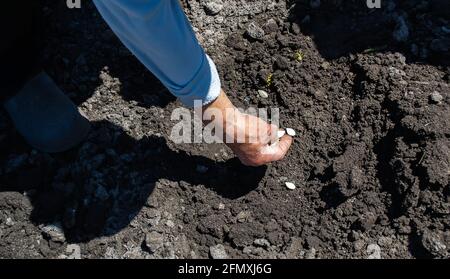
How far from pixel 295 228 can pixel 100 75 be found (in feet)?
3.67

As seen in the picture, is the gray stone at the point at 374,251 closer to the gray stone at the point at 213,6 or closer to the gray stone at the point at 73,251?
the gray stone at the point at 73,251

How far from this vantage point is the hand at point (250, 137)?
1979 millimetres

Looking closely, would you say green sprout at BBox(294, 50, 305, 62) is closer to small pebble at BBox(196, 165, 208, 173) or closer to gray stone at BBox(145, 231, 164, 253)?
small pebble at BBox(196, 165, 208, 173)

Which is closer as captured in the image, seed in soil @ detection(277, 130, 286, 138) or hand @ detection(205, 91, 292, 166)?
hand @ detection(205, 91, 292, 166)

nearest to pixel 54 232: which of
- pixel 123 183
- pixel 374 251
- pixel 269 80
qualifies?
pixel 123 183

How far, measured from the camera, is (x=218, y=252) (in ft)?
7.02

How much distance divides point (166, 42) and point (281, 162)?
0.88m

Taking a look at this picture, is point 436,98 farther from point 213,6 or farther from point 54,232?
point 54,232

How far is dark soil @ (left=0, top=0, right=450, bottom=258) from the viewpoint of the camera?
2115mm

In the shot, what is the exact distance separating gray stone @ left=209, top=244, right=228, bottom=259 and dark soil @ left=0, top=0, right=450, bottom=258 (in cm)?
2

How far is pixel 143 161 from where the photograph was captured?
2309 mm

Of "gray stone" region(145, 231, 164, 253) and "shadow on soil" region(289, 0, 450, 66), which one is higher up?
"shadow on soil" region(289, 0, 450, 66)

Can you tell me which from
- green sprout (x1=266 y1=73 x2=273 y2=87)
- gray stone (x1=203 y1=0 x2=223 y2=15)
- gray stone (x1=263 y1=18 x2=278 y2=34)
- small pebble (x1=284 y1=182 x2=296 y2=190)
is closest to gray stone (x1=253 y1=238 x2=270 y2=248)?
small pebble (x1=284 y1=182 x2=296 y2=190)

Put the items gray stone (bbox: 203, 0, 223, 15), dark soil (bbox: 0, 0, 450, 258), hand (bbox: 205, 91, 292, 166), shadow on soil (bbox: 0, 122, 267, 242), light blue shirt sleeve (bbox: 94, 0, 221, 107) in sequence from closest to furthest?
light blue shirt sleeve (bbox: 94, 0, 221, 107), hand (bbox: 205, 91, 292, 166), dark soil (bbox: 0, 0, 450, 258), shadow on soil (bbox: 0, 122, 267, 242), gray stone (bbox: 203, 0, 223, 15)
